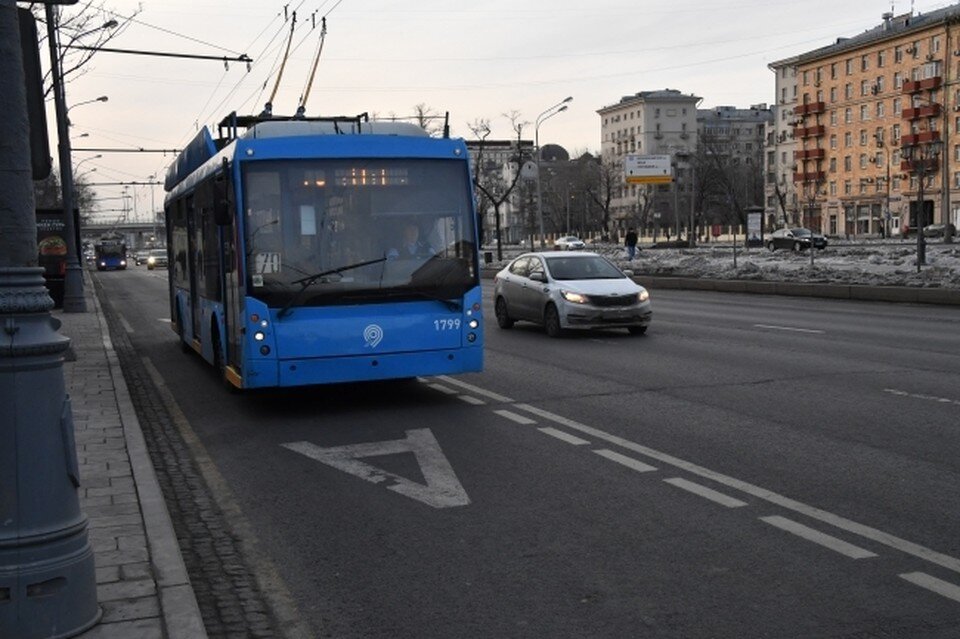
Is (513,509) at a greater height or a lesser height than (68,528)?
lesser

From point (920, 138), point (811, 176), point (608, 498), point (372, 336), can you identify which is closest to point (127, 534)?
point (608, 498)

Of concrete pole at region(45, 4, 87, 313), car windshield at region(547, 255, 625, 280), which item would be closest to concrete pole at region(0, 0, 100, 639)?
car windshield at region(547, 255, 625, 280)

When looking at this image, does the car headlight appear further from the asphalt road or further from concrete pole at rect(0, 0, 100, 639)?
concrete pole at rect(0, 0, 100, 639)

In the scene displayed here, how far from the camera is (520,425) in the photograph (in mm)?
9742

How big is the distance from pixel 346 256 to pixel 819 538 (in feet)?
19.2

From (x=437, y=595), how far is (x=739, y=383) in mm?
7685

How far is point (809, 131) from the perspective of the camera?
121875 mm

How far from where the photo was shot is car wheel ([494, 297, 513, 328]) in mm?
20516

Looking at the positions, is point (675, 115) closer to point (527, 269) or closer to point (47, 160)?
point (527, 269)

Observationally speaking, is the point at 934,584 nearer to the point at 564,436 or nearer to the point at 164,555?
the point at 164,555

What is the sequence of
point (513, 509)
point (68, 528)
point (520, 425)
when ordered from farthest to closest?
point (520, 425), point (513, 509), point (68, 528)

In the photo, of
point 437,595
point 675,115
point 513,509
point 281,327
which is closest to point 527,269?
point 281,327

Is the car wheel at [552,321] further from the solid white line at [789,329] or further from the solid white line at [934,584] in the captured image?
the solid white line at [934,584]

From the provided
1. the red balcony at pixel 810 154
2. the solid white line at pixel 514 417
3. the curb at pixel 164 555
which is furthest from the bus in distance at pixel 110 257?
the curb at pixel 164 555
